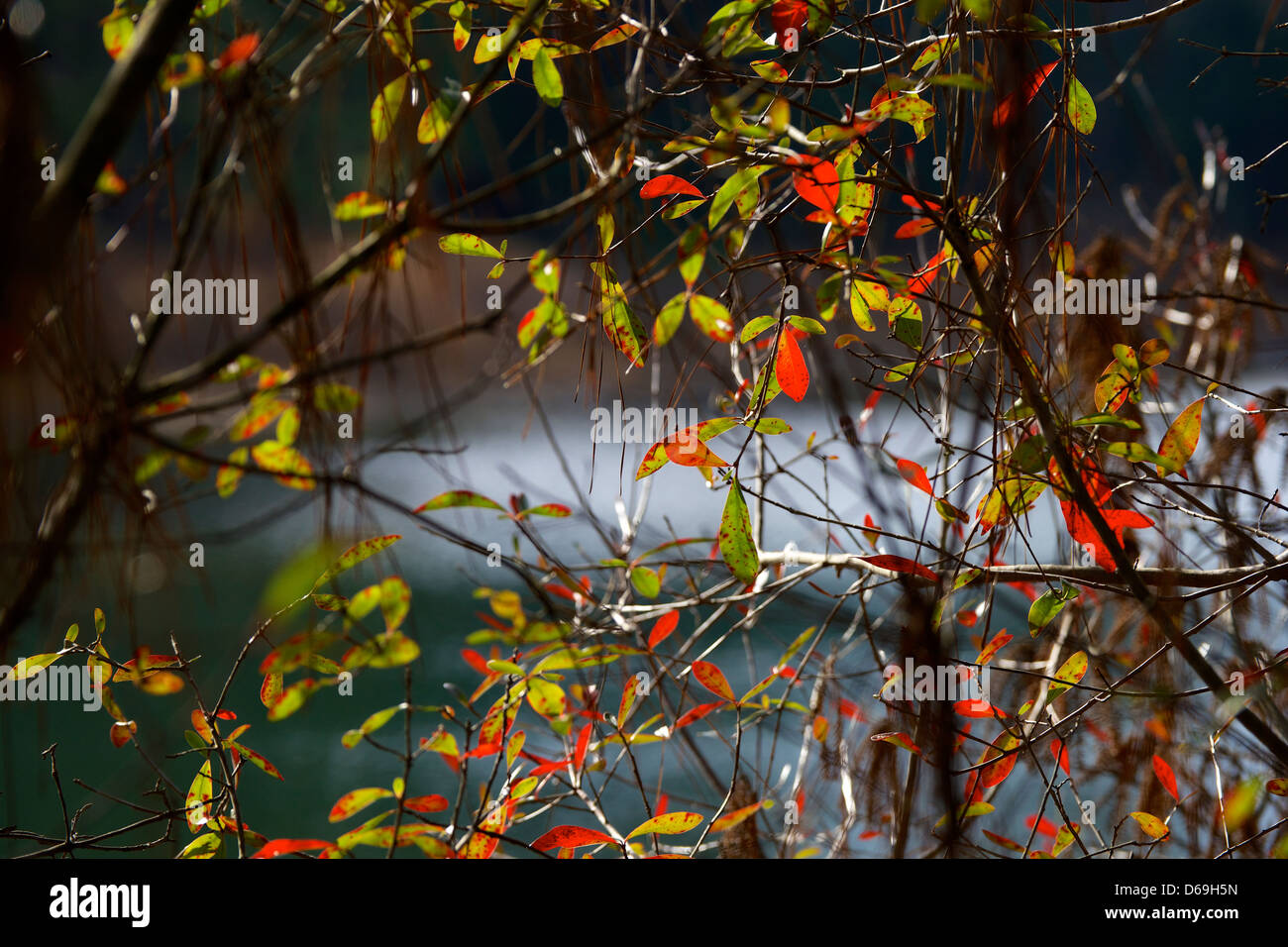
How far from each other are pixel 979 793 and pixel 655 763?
2.93 feet

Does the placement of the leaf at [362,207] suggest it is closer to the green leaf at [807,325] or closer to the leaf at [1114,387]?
the green leaf at [807,325]

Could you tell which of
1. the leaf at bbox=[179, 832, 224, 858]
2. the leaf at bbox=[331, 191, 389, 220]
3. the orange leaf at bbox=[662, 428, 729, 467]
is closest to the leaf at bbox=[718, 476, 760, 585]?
the orange leaf at bbox=[662, 428, 729, 467]

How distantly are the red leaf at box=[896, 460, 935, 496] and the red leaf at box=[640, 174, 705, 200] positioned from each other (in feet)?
0.93

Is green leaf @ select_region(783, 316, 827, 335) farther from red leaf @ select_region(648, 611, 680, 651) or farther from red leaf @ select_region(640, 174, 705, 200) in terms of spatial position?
red leaf @ select_region(648, 611, 680, 651)

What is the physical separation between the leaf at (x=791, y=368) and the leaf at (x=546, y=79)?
230 millimetres

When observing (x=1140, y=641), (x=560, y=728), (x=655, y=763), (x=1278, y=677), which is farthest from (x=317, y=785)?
(x=1278, y=677)

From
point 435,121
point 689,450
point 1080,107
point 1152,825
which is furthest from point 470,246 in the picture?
point 1152,825

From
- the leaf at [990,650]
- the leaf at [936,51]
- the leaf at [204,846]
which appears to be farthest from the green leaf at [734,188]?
the leaf at [204,846]

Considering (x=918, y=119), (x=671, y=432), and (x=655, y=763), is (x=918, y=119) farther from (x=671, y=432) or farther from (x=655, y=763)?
(x=655, y=763)

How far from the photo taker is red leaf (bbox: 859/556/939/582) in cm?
56

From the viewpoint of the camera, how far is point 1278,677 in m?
0.54

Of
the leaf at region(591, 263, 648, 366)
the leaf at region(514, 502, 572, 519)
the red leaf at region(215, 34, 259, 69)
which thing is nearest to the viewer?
the red leaf at region(215, 34, 259, 69)

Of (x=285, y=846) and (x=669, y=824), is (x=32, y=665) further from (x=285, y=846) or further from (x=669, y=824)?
(x=669, y=824)

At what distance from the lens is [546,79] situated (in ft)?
1.81
